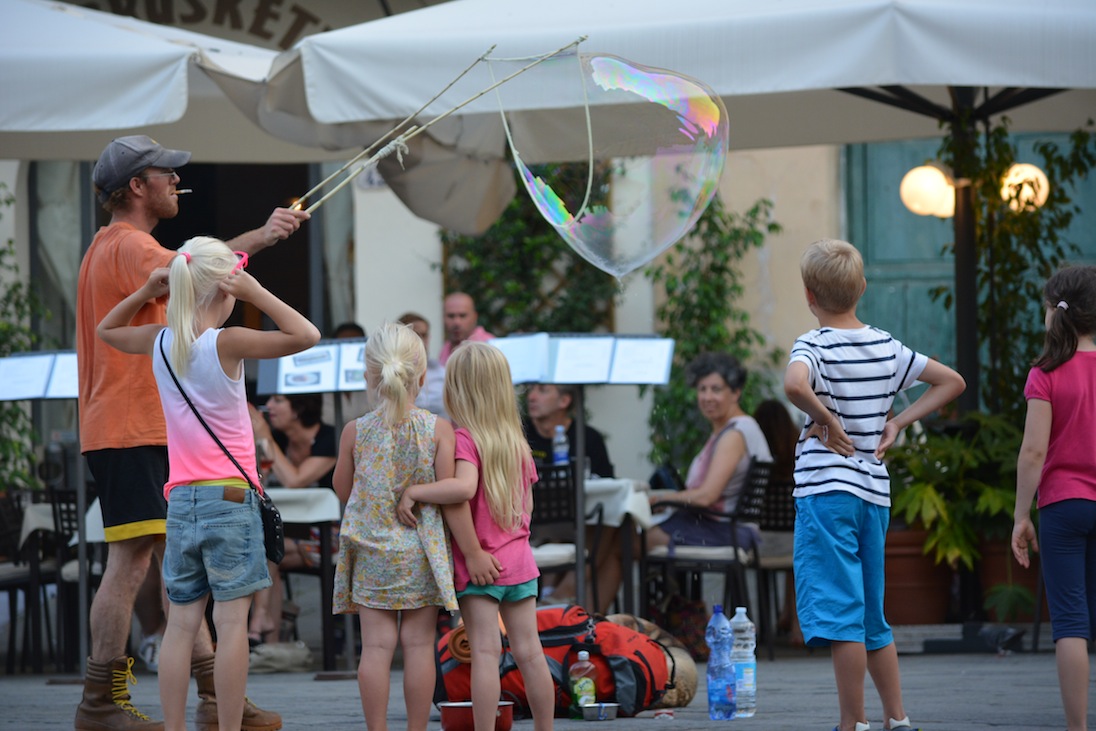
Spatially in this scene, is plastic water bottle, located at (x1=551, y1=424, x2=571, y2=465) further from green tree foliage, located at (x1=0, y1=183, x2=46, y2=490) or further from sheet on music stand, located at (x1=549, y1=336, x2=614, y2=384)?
green tree foliage, located at (x1=0, y1=183, x2=46, y2=490)

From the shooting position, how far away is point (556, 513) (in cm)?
696

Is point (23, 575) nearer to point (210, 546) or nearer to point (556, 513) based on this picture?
point (556, 513)

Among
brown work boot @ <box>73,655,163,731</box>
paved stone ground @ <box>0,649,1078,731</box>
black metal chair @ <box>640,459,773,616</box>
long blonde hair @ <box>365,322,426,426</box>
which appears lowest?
paved stone ground @ <box>0,649,1078,731</box>

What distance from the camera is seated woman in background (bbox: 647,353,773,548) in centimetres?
736

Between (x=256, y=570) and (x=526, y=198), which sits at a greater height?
(x=526, y=198)

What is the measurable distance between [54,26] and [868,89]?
3.72 meters

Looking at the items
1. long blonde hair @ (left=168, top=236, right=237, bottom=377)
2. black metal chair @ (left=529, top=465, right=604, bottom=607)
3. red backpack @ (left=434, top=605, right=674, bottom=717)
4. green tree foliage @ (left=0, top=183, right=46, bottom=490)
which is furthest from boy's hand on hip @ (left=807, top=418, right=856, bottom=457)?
green tree foliage @ (left=0, top=183, right=46, bottom=490)

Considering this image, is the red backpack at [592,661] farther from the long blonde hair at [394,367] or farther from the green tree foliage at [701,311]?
the green tree foliage at [701,311]

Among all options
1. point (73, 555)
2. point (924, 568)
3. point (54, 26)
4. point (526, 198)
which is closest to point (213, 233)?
point (526, 198)

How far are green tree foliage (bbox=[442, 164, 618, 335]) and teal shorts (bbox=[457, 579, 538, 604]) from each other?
21.8 feet

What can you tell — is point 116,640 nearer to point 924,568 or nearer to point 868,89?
point 924,568

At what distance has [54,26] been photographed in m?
6.40

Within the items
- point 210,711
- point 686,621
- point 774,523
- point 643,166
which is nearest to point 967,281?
point 774,523

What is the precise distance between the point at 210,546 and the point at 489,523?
796 mm
